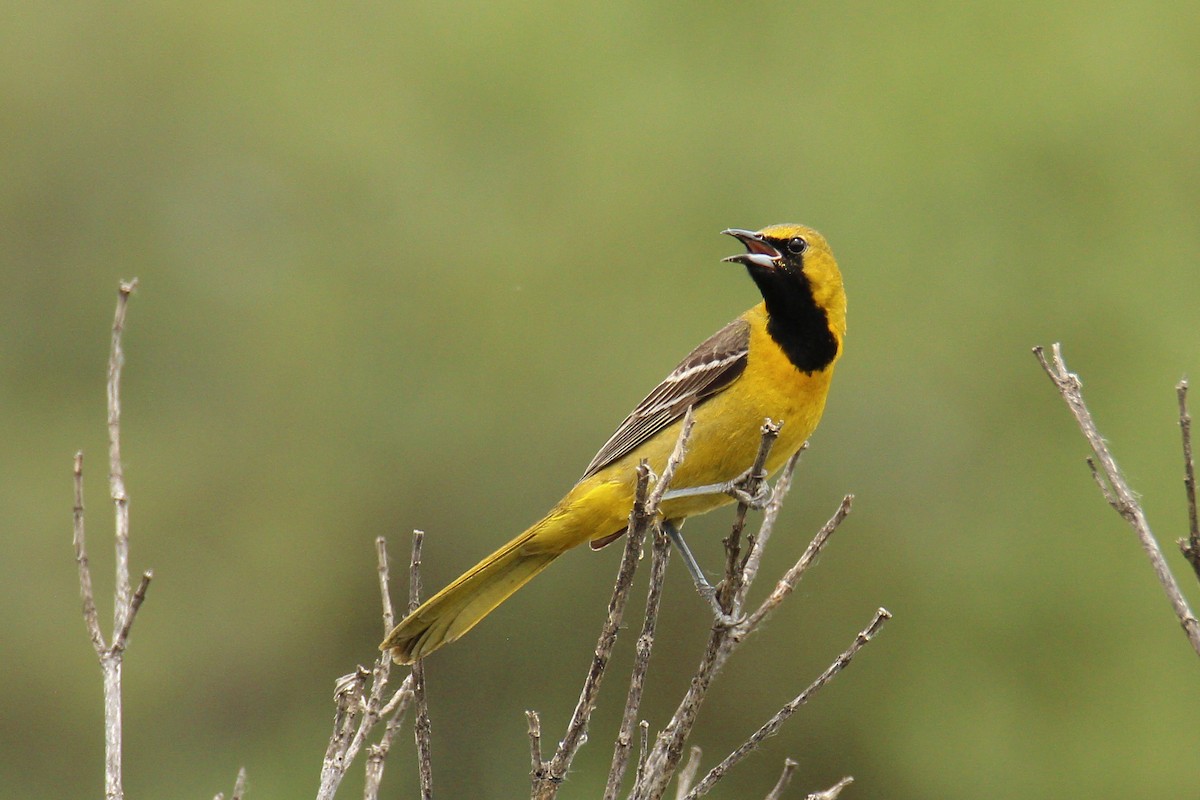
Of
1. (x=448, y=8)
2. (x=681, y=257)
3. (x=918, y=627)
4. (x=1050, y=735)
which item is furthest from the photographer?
(x=448, y=8)

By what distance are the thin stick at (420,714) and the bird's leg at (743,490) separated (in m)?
0.80

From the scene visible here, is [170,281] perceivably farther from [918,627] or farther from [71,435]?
[918,627]

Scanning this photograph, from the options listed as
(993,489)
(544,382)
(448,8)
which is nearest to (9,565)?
(544,382)

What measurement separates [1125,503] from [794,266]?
2610 mm

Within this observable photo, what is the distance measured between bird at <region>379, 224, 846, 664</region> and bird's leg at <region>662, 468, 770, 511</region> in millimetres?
14

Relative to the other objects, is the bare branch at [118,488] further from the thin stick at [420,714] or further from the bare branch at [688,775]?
the bare branch at [688,775]

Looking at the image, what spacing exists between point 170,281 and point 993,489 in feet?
30.4

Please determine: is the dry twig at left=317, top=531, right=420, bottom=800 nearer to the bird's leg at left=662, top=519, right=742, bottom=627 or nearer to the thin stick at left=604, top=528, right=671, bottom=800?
the thin stick at left=604, top=528, right=671, bottom=800

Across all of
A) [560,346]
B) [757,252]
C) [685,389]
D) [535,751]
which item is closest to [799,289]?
[757,252]

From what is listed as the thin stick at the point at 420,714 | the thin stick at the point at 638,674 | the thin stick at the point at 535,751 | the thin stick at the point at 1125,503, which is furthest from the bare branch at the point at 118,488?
the thin stick at the point at 1125,503

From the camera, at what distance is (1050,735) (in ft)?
41.3

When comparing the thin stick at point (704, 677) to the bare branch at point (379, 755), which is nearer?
the bare branch at point (379, 755)

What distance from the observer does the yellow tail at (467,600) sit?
151 inches

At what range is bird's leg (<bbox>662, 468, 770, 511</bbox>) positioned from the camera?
3.72 metres
